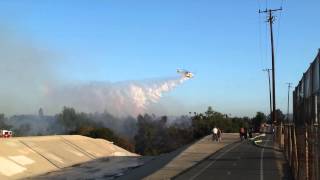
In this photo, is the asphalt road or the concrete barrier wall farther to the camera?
the concrete barrier wall

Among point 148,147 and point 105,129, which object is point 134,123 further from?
point 105,129

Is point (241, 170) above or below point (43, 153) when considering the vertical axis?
below

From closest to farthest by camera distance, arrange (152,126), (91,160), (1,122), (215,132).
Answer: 1. (91,160)
2. (215,132)
3. (1,122)
4. (152,126)

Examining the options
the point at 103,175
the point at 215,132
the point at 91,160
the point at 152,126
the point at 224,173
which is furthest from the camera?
the point at 152,126

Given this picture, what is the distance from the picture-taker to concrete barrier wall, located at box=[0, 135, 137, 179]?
36.0m

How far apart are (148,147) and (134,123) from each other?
1978 centimetres

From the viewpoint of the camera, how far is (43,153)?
42781 mm

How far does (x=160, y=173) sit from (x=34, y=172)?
1212cm

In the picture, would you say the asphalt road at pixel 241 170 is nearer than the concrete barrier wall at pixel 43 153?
Yes

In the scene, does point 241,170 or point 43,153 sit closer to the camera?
point 241,170

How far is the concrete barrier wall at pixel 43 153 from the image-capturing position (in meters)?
36.0

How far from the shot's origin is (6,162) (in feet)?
119

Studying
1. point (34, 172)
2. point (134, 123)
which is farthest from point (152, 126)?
point (34, 172)

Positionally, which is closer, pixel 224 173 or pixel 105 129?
pixel 224 173
